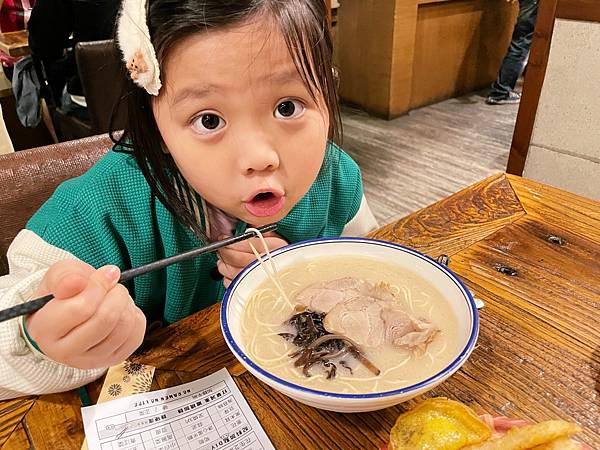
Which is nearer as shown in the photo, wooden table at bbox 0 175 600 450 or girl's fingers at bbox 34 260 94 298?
girl's fingers at bbox 34 260 94 298

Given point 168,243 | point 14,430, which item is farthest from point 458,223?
point 14,430

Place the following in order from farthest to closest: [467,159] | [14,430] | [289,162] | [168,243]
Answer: [467,159] → [168,243] → [289,162] → [14,430]

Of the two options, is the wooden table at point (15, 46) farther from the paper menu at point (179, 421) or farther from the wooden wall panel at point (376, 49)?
the paper menu at point (179, 421)

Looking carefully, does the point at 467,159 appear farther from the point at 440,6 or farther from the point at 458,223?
the point at 458,223

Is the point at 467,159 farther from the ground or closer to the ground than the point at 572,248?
closer to the ground

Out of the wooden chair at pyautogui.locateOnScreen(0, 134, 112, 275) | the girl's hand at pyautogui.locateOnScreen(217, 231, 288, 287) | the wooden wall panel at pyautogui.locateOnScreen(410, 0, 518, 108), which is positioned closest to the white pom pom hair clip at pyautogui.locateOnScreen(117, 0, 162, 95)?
the girl's hand at pyautogui.locateOnScreen(217, 231, 288, 287)

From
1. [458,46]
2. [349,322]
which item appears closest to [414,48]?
[458,46]

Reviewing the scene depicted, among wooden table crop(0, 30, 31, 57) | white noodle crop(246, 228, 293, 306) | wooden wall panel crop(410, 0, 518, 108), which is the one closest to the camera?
white noodle crop(246, 228, 293, 306)

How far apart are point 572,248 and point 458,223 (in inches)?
10.2

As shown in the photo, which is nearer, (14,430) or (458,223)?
(14,430)

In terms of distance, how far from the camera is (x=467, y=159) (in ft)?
14.1

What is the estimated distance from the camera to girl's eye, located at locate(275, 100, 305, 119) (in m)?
0.81

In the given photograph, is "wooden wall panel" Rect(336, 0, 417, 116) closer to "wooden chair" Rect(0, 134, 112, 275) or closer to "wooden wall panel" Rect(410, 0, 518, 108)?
"wooden wall panel" Rect(410, 0, 518, 108)

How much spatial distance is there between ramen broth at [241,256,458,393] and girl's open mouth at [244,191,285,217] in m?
0.13
